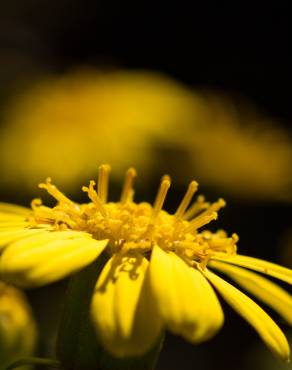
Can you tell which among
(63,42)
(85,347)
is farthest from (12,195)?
(63,42)

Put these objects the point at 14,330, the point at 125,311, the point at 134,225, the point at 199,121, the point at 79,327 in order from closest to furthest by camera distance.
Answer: the point at 125,311 < the point at 79,327 < the point at 134,225 < the point at 14,330 < the point at 199,121

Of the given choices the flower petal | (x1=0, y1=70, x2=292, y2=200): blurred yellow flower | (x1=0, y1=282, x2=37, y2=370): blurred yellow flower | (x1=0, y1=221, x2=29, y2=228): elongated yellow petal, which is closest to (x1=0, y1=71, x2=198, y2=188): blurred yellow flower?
(x1=0, y1=70, x2=292, y2=200): blurred yellow flower

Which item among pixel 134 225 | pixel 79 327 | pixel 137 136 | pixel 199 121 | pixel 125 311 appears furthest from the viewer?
pixel 199 121

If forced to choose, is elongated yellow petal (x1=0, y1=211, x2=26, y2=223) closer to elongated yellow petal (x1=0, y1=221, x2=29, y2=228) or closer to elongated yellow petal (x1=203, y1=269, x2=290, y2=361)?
elongated yellow petal (x1=0, y1=221, x2=29, y2=228)

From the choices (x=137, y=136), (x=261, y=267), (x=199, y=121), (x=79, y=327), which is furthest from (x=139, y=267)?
(x=199, y=121)

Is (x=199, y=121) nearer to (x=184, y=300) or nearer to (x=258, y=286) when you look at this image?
(x=258, y=286)

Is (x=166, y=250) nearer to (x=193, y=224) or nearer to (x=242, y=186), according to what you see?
(x=193, y=224)

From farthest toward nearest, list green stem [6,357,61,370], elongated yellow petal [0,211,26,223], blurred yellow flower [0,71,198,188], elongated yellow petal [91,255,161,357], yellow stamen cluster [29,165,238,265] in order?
blurred yellow flower [0,71,198,188] < elongated yellow petal [0,211,26,223] < yellow stamen cluster [29,165,238,265] < green stem [6,357,61,370] < elongated yellow petal [91,255,161,357]

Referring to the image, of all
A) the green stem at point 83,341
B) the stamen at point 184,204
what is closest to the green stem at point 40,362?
the green stem at point 83,341
